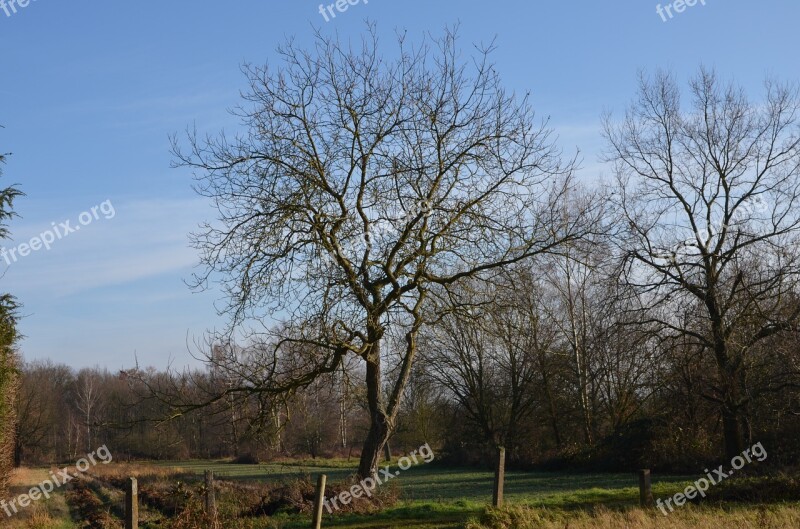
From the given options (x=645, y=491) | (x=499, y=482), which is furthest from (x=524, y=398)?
(x=499, y=482)

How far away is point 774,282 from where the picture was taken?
20.9 meters

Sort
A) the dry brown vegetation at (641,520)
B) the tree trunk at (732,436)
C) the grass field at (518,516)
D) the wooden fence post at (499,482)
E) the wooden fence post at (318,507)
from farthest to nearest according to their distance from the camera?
the tree trunk at (732,436)
the wooden fence post at (499,482)
the grass field at (518,516)
the dry brown vegetation at (641,520)
the wooden fence post at (318,507)

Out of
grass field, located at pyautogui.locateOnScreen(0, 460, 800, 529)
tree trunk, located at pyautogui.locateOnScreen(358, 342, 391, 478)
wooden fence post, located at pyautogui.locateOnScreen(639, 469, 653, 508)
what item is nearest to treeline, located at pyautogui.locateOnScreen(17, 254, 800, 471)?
tree trunk, located at pyautogui.locateOnScreen(358, 342, 391, 478)

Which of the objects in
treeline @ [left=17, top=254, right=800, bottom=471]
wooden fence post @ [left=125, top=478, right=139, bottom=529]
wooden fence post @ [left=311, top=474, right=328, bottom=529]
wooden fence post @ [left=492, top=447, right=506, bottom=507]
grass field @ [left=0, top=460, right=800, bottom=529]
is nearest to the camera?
wooden fence post @ [left=125, top=478, right=139, bottom=529]

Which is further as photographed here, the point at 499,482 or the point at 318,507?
the point at 499,482

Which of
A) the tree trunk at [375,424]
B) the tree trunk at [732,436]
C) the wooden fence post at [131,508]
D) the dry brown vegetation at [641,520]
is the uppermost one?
the tree trunk at [375,424]

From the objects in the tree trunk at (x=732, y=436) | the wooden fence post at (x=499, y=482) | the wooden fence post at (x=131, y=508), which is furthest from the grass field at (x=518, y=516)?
the tree trunk at (x=732, y=436)

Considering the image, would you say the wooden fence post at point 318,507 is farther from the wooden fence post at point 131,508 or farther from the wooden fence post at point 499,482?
the wooden fence post at point 499,482

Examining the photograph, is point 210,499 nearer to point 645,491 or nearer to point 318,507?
point 318,507

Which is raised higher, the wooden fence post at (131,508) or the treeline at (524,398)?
the treeline at (524,398)

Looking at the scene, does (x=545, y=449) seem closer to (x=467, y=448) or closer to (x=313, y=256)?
(x=467, y=448)

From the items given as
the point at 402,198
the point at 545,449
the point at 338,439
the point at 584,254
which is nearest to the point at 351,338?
the point at 402,198

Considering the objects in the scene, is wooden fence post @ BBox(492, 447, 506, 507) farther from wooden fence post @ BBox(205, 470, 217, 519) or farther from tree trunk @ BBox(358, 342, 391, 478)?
wooden fence post @ BBox(205, 470, 217, 519)

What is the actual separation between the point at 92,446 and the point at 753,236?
61.3 metres
